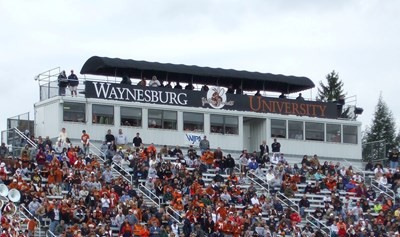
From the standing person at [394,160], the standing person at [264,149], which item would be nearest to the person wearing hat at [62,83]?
the standing person at [264,149]

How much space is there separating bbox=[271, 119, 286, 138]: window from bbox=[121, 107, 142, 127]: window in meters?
6.05

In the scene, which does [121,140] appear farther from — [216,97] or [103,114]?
[216,97]

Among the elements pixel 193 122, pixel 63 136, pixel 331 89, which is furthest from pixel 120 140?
pixel 331 89

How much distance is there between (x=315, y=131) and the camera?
189ft

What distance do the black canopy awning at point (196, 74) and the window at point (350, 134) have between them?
2.28 meters

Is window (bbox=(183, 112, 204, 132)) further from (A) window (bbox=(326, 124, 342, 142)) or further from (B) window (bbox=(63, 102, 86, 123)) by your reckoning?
(A) window (bbox=(326, 124, 342, 142))

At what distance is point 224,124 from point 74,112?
6.68m

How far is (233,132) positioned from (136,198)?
11.4 m

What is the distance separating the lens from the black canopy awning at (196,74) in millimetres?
53719

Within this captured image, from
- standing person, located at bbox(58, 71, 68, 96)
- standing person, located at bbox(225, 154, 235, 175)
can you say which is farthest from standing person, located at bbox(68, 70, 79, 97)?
standing person, located at bbox(225, 154, 235, 175)

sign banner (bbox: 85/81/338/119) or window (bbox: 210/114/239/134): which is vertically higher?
sign banner (bbox: 85/81/338/119)

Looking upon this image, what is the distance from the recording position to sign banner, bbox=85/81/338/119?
53031 millimetres

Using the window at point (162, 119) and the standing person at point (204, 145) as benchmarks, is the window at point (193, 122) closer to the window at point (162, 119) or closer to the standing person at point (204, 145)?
the window at point (162, 119)

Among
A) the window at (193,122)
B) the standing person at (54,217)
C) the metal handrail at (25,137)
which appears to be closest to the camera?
the standing person at (54,217)
